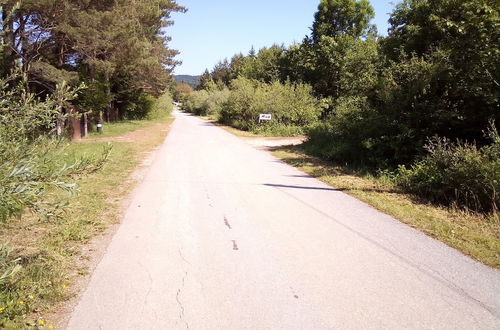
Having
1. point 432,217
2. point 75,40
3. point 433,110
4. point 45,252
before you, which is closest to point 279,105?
point 75,40

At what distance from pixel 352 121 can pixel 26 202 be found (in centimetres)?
1186

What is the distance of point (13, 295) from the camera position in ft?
12.1

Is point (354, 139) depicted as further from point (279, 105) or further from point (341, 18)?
point (341, 18)

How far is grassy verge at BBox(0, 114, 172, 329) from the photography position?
345 cm

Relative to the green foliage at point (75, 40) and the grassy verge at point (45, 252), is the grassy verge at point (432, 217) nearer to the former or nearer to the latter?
the grassy verge at point (45, 252)

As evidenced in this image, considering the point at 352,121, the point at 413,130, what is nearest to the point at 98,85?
the point at 352,121

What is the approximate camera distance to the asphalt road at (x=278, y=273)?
3570 millimetres

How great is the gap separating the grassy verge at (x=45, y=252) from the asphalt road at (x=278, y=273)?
13.1 inches

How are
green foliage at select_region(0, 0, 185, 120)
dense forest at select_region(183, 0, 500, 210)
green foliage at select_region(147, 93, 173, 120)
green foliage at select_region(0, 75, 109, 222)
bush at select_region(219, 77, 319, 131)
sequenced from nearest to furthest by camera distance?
1. green foliage at select_region(0, 75, 109, 222)
2. dense forest at select_region(183, 0, 500, 210)
3. green foliage at select_region(0, 0, 185, 120)
4. bush at select_region(219, 77, 319, 131)
5. green foliage at select_region(147, 93, 173, 120)

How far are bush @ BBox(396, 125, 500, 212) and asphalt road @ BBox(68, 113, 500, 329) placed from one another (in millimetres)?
1791

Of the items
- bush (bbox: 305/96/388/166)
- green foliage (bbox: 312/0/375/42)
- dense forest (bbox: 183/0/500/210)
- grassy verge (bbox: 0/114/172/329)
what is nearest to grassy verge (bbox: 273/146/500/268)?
dense forest (bbox: 183/0/500/210)

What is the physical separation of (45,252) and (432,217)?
240 inches

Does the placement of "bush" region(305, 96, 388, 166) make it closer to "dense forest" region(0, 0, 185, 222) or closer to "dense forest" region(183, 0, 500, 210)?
"dense forest" region(183, 0, 500, 210)

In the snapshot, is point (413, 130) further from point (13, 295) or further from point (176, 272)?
point (13, 295)
